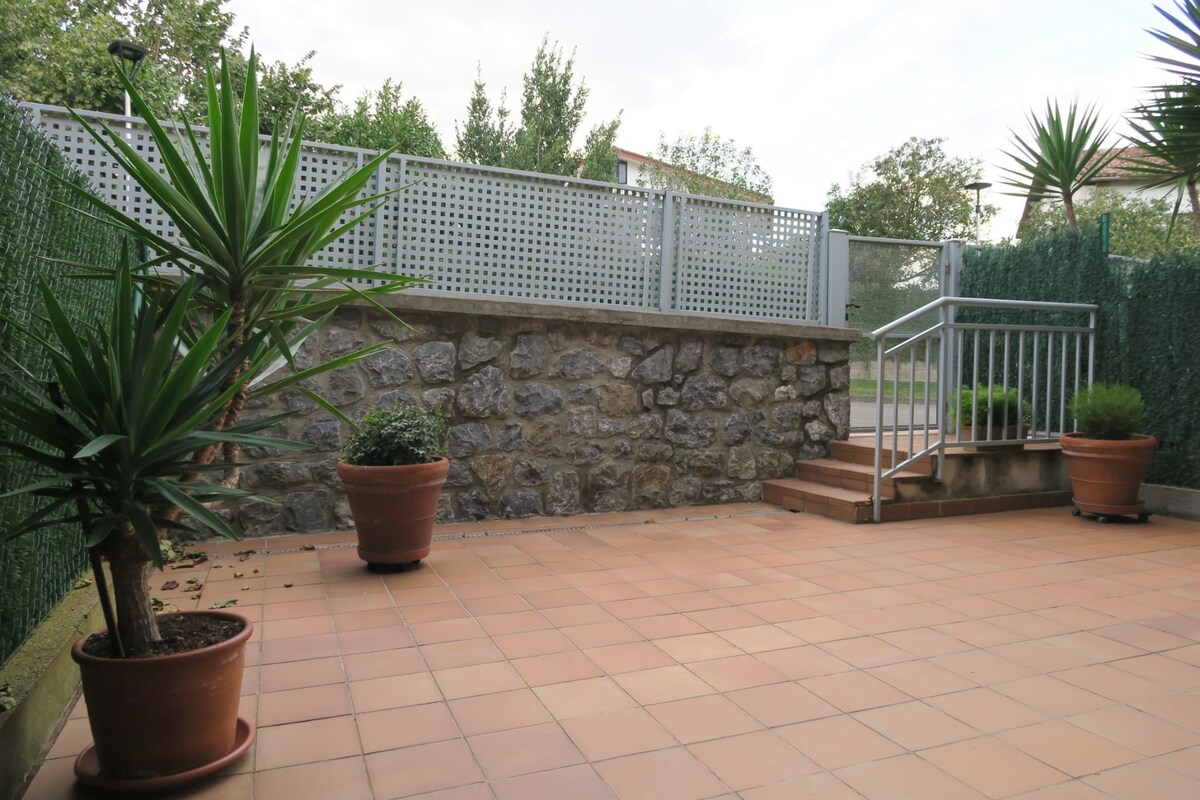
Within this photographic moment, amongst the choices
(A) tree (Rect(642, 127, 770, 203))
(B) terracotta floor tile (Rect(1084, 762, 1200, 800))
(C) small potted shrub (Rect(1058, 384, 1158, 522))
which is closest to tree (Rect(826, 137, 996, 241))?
(A) tree (Rect(642, 127, 770, 203))

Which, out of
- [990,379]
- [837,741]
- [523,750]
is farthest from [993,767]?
[990,379]

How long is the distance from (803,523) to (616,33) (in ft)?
52.3

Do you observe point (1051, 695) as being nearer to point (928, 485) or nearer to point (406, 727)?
point (406, 727)

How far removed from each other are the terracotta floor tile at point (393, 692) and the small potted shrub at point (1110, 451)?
4.82 meters

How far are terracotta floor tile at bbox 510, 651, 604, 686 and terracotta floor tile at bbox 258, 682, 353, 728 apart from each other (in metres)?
0.59

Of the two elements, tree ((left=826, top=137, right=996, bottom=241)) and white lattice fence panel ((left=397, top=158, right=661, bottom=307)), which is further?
tree ((left=826, top=137, right=996, bottom=241))

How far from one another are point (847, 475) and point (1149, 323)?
2540mm

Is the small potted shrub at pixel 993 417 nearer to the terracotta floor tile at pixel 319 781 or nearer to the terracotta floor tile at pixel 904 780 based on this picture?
the terracotta floor tile at pixel 904 780

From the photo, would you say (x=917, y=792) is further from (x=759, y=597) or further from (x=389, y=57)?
(x=389, y=57)

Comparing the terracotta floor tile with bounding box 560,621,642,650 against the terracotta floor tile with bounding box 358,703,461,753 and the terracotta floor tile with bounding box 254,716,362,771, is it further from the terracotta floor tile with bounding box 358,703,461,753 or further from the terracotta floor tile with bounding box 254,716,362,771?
the terracotta floor tile with bounding box 254,716,362,771

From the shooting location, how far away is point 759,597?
3629mm

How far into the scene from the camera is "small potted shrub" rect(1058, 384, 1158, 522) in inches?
207

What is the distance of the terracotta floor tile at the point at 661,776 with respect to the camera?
190 centimetres

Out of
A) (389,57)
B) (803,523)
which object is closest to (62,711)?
(803,523)
